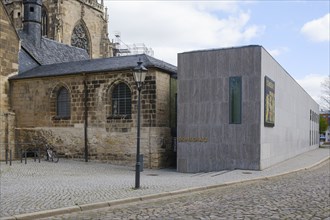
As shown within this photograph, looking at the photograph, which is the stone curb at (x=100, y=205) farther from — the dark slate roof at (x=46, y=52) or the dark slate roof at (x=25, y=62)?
the dark slate roof at (x=46, y=52)

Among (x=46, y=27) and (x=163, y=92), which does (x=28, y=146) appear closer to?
(x=163, y=92)

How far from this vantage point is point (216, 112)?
61.5 feet

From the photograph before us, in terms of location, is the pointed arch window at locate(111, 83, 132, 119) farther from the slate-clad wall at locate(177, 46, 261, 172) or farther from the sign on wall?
the sign on wall

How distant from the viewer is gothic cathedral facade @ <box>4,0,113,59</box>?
140ft

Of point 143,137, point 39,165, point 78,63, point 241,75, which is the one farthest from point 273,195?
point 78,63

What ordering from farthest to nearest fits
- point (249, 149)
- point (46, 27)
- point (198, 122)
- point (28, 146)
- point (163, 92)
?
point (46, 27) → point (28, 146) → point (163, 92) → point (198, 122) → point (249, 149)

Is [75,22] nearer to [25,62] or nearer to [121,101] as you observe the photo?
[25,62]

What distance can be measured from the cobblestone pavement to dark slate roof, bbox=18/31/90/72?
1888cm

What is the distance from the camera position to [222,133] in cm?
1850

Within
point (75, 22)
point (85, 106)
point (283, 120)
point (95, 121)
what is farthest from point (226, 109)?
point (75, 22)

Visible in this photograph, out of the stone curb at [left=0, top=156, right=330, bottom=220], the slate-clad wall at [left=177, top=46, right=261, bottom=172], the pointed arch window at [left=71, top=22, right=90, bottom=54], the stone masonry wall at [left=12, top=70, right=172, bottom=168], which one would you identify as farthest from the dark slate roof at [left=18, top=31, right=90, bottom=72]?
the stone curb at [left=0, top=156, right=330, bottom=220]

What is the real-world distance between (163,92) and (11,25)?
1110 centimetres

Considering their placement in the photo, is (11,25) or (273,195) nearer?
(273,195)

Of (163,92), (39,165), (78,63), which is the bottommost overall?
(39,165)
